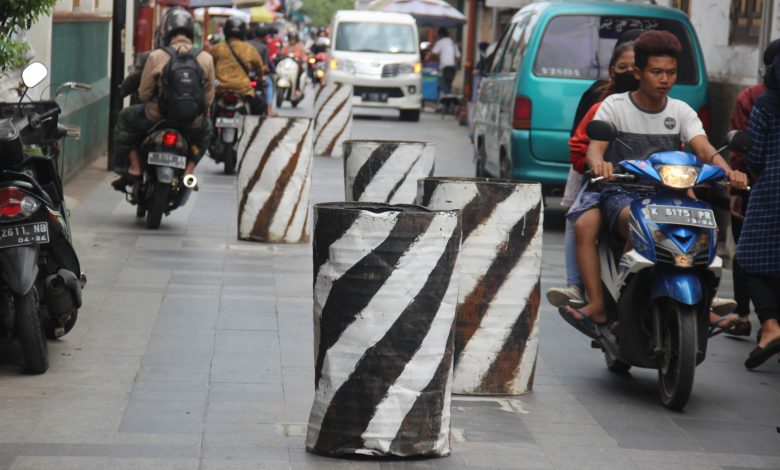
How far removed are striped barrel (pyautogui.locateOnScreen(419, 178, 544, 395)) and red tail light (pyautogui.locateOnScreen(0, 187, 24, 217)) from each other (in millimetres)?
1859

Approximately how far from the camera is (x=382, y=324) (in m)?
5.41

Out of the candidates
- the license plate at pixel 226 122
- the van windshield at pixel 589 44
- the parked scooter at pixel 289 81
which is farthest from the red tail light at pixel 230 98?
the parked scooter at pixel 289 81

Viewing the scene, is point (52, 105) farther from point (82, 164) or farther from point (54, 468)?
point (82, 164)

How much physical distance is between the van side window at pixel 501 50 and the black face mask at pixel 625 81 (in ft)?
22.8

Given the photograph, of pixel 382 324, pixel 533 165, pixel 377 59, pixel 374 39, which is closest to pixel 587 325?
pixel 382 324

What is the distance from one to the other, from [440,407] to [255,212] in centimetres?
638

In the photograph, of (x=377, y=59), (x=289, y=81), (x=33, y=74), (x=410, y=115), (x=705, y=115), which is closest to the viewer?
(x=33, y=74)

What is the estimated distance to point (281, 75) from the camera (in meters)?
33.3

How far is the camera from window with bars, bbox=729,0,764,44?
13.7 m

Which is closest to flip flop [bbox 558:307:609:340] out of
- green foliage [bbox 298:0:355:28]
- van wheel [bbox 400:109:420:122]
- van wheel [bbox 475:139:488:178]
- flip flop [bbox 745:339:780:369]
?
flip flop [bbox 745:339:780:369]

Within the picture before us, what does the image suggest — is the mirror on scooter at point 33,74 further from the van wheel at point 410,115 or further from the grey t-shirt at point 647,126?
the van wheel at point 410,115

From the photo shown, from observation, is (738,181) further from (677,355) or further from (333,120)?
(333,120)

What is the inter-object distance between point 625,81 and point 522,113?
17.1 ft

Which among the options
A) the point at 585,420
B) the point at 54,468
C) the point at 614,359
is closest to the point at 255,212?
the point at 614,359
